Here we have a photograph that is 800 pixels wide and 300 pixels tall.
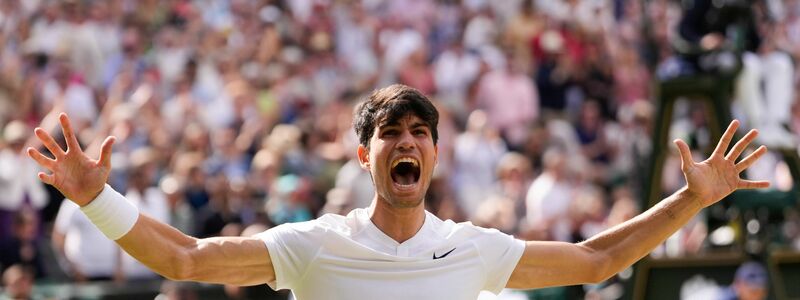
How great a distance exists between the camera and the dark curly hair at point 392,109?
4.63m

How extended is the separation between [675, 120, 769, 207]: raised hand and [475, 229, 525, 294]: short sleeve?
23.2 inches

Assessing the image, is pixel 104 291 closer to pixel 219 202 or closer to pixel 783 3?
pixel 219 202

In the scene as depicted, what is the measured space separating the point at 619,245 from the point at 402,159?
0.79m

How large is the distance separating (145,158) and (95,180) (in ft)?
25.4

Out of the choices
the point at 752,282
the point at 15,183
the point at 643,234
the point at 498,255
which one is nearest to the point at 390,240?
the point at 498,255

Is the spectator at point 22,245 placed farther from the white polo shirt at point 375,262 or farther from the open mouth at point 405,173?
the open mouth at point 405,173

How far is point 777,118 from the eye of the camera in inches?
433

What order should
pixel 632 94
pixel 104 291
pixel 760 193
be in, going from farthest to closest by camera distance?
1. pixel 632 94
2. pixel 104 291
3. pixel 760 193

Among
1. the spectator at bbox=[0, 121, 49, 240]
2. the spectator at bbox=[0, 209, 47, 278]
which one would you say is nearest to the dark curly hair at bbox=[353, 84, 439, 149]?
the spectator at bbox=[0, 209, 47, 278]

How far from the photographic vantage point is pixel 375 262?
4.61 metres

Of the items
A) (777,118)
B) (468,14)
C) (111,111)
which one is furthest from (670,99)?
(468,14)

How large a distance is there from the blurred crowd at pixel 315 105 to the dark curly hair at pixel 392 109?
20.2 ft

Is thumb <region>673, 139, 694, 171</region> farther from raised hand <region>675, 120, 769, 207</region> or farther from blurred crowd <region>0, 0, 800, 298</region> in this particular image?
blurred crowd <region>0, 0, 800, 298</region>

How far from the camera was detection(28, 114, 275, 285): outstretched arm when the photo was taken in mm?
4281
